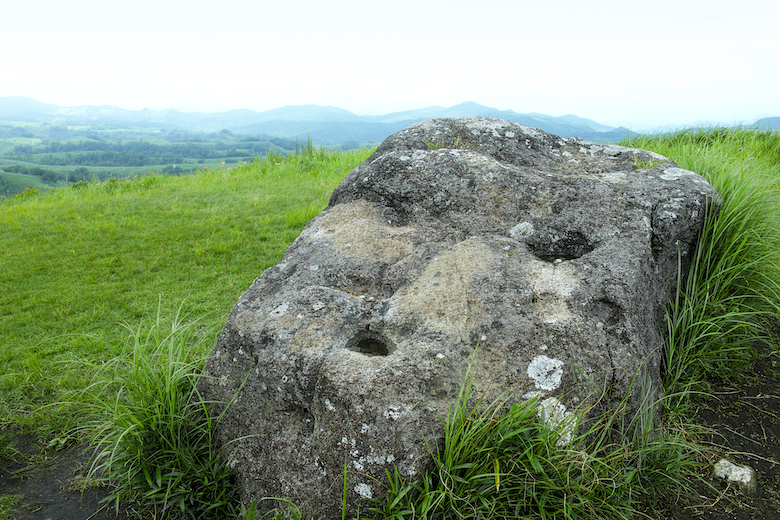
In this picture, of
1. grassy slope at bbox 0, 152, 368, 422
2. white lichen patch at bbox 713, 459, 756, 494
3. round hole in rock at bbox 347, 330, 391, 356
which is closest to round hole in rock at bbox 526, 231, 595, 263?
round hole in rock at bbox 347, 330, 391, 356

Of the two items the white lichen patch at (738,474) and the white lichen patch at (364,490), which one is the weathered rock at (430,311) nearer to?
the white lichen patch at (364,490)

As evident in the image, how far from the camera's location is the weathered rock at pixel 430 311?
7.38 ft

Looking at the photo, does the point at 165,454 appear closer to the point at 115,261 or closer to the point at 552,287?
the point at 552,287

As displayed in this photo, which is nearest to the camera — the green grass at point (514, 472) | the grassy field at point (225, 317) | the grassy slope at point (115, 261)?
the green grass at point (514, 472)

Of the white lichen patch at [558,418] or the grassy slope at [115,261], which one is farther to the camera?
the grassy slope at [115,261]

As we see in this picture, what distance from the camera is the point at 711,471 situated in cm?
282

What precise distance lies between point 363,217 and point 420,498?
7.64ft

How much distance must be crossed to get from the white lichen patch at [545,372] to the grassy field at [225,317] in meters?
0.23

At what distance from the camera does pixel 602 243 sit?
315 centimetres

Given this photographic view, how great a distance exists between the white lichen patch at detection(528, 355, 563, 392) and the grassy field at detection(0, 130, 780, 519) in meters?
0.23

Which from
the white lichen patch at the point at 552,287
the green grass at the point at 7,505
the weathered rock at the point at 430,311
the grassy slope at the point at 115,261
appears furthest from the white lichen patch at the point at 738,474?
the green grass at the point at 7,505

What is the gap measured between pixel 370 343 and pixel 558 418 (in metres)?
1.13

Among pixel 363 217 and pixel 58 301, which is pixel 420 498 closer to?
pixel 363 217

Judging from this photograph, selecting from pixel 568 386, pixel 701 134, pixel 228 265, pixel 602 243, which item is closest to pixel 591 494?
pixel 568 386
